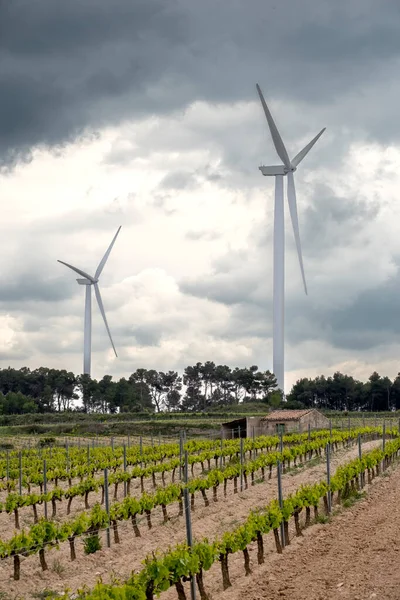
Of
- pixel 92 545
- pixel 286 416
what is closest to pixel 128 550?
pixel 92 545

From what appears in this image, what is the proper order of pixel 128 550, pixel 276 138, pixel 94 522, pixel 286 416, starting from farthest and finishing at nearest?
pixel 276 138, pixel 286 416, pixel 94 522, pixel 128 550

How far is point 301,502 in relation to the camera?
2116 cm

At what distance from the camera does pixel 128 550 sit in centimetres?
2150

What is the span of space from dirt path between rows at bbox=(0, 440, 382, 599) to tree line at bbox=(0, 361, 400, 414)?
76.7 m

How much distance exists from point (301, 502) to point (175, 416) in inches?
3278

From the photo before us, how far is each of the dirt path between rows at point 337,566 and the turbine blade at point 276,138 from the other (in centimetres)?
5050

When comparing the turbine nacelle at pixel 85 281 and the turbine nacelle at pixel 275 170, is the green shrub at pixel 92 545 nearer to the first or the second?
the turbine nacelle at pixel 275 170

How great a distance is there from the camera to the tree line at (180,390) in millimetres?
131750

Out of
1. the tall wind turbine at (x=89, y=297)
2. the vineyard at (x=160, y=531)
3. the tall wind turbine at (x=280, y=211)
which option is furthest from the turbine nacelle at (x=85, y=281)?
the vineyard at (x=160, y=531)

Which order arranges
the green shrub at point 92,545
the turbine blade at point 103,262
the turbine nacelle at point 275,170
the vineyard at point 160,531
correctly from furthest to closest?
the turbine blade at point 103,262 < the turbine nacelle at point 275,170 < the green shrub at point 92,545 < the vineyard at point 160,531

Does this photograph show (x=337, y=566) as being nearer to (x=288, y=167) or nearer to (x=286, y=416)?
(x=286, y=416)

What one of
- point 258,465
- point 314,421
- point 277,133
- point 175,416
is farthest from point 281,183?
point 258,465

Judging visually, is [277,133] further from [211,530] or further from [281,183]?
[211,530]

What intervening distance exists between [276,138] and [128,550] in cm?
5618
